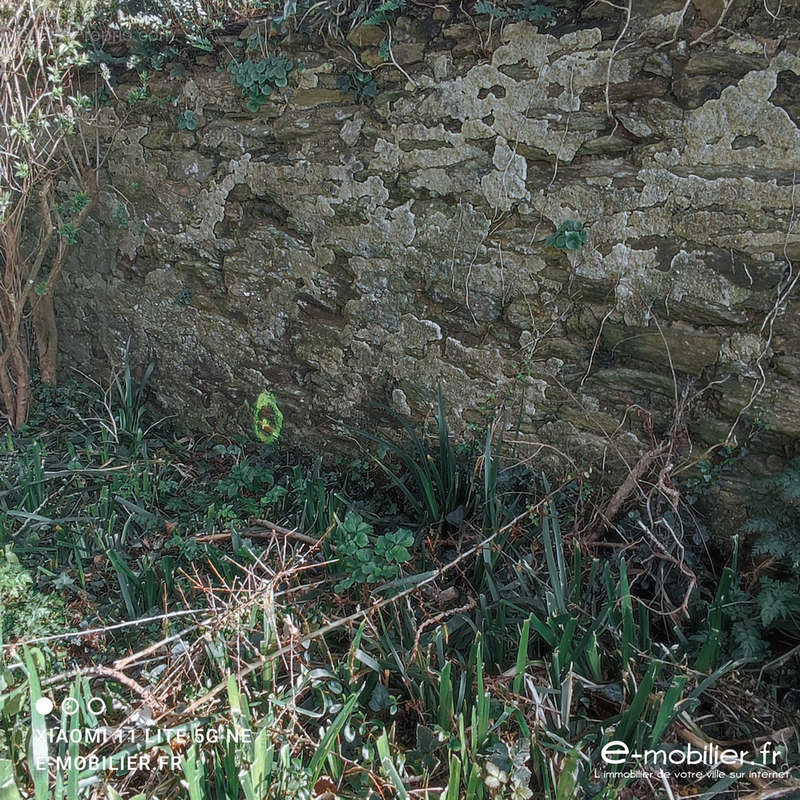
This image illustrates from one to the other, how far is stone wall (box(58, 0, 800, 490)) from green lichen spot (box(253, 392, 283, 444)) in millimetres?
82

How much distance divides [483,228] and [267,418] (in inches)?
52.3

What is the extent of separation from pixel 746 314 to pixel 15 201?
328 centimetres

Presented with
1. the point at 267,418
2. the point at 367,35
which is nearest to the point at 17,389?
the point at 267,418

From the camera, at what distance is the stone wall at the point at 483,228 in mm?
2164

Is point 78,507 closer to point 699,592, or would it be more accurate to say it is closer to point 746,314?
point 699,592

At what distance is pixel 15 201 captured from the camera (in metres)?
3.51

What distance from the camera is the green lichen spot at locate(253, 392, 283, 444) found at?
128 inches

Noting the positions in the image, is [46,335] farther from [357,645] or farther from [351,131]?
[357,645]

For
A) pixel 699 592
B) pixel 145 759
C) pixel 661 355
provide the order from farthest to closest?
1. pixel 661 355
2. pixel 699 592
3. pixel 145 759

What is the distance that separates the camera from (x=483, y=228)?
2590mm

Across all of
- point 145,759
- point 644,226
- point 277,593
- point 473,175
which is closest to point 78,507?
point 277,593

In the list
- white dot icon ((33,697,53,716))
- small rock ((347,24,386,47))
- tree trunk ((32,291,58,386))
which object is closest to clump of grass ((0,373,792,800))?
white dot icon ((33,697,53,716))

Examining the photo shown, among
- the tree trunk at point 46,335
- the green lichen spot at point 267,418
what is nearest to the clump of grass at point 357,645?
the green lichen spot at point 267,418

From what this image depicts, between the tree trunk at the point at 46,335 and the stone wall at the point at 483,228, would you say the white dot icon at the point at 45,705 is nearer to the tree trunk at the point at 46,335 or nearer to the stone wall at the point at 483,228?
the stone wall at the point at 483,228
